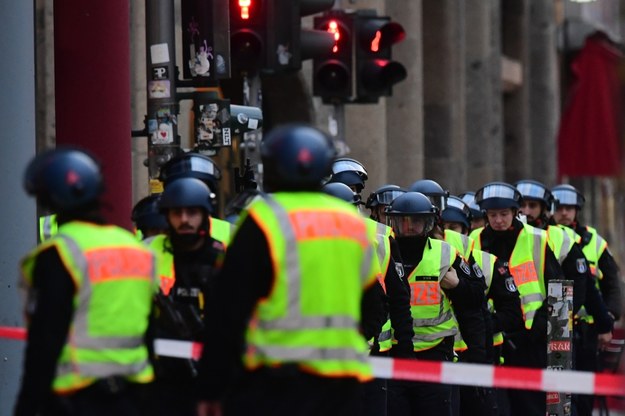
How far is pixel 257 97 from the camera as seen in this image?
50.3 feet

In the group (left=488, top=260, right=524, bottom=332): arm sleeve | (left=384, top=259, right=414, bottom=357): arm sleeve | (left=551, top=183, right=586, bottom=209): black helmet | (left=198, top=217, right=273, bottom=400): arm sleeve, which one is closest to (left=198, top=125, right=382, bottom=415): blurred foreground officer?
(left=198, top=217, right=273, bottom=400): arm sleeve

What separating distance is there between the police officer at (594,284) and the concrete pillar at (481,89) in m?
15.0

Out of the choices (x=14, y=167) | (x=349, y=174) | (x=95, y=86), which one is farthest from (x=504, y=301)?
(x=14, y=167)

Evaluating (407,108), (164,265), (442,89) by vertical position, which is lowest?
(164,265)

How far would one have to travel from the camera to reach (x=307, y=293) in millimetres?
7344

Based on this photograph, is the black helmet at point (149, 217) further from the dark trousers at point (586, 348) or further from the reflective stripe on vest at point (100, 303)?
the dark trousers at point (586, 348)

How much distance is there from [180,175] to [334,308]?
2.69 metres

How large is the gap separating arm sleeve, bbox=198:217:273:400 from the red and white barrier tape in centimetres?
130

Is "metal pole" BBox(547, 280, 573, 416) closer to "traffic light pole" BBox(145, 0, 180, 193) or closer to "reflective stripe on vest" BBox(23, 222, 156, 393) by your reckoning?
"traffic light pole" BBox(145, 0, 180, 193)

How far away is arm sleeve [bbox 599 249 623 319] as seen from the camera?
1759 centimetres

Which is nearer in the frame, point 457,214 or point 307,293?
point 307,293

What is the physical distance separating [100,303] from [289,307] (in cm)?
73

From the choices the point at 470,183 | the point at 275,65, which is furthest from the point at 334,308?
the point at 470,183

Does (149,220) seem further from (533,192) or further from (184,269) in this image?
(533,192)
